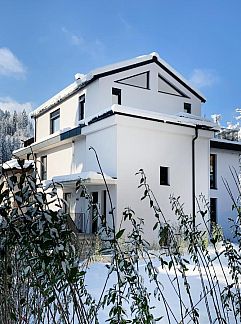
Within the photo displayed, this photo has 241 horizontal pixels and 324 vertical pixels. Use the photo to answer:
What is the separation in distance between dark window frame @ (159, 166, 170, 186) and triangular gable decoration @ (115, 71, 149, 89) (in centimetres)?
415

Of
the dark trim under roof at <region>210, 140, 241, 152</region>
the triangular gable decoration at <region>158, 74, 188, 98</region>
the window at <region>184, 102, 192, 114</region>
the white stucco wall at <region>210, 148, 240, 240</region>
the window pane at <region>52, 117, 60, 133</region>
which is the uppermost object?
the triangular gable decoration at <region>158, 74, 188, 98</region>

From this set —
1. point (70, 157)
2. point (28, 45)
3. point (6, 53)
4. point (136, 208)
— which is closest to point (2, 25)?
point (28, 45)

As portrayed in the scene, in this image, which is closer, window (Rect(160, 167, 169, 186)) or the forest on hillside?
window (Rect(160, 167, 169, 186))

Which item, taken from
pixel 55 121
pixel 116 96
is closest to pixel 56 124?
pixel 55 121

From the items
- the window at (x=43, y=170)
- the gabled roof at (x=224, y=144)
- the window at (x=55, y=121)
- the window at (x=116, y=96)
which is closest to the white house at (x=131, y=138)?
the window at (x=116, y=96)

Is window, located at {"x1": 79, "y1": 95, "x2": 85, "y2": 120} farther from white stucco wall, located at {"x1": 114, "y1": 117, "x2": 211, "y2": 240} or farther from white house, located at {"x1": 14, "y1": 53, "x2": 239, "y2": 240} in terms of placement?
white stucco wall, located at {"x1": 114, "y1": 117, "x2": 211, "y2": 240}

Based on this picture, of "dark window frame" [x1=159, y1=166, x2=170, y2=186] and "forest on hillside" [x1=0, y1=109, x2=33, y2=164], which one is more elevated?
"forest on hillside" [x1=0, y1=109, x2=33, y2=164]

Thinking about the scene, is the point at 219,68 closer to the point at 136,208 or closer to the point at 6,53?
the point at 136,208

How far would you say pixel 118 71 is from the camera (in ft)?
51.5

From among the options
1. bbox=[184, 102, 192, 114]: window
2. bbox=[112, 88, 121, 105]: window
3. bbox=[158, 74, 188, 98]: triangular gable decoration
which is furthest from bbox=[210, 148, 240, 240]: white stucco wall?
bbox=[112, 88, 121, 105]: window

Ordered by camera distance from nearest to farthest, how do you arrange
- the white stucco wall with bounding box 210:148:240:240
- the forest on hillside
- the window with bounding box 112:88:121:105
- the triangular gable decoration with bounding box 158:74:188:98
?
the window with bounding box 112:88:121:105, the white stucco wall with bounding box 210:148:240:240, the triangular gable decoration with bounding box 158:74:188:98, the forest on hillside

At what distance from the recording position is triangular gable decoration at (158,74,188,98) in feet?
55.6

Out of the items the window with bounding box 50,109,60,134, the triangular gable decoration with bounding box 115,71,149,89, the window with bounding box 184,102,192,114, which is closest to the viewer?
the triangular gable decoration with bounding box 115,71,149,89

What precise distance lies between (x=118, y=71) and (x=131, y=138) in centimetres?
379
